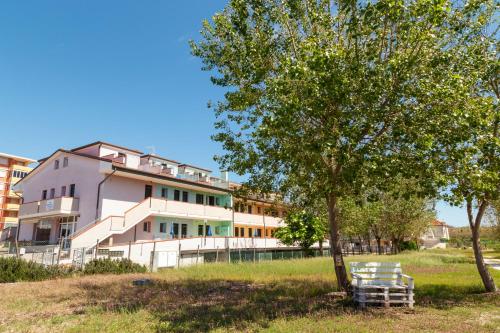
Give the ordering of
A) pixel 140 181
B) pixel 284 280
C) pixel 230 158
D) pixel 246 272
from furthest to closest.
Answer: pixel 140 181 → pixel 246 272 → pixel 284 280 → pixel 230 158

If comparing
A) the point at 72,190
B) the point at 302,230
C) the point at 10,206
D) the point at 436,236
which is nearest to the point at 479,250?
the point at 302,230

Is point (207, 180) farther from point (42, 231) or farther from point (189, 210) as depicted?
point (42, 231)

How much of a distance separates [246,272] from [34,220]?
951 inches

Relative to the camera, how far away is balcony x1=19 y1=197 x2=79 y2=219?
2942cm

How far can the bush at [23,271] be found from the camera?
18016 millimetres

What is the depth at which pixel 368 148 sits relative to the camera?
9.50 m

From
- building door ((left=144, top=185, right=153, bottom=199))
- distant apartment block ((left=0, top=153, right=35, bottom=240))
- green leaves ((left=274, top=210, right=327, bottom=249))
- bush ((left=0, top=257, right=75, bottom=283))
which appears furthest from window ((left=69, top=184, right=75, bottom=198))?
distant apartment block ((left=0, top=153, right=35, bottom=240))

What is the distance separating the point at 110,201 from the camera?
1166 inches

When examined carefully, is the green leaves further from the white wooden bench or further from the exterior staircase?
the white wooden bench

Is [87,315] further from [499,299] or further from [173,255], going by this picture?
[173,255]

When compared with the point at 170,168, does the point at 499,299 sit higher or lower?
lower

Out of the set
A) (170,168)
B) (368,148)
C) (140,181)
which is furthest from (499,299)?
(170,168)

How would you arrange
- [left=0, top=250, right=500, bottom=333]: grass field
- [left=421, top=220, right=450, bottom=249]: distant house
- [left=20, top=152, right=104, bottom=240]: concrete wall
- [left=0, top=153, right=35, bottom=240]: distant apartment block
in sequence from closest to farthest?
[left=0, top=250, right=500, bottom=333]: grass field, [left=20, top=152, right=104, bottom=240]: concrete wall, [left=0, top=153, right=35, bottom=240]: distant apartment block, [left=421, top=220, right=450, bottom=249]: distant house

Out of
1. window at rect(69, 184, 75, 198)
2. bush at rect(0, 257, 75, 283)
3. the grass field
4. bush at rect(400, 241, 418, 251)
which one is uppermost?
window at rect(69, 184, 75, 198)
